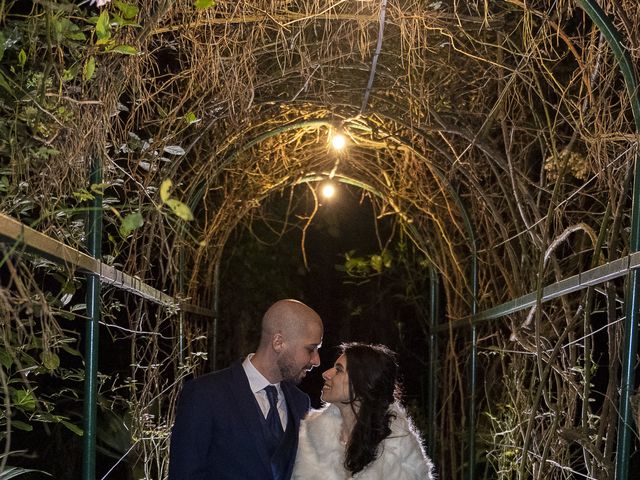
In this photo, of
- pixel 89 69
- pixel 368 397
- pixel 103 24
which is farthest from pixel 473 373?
pixel 103 24

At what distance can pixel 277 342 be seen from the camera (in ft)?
11.6

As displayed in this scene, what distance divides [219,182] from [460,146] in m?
2.19

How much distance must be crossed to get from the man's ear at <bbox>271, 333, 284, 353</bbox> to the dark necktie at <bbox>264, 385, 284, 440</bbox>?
13 cm

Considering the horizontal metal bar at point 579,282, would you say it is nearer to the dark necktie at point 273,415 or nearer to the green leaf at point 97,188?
the dark necktie at point 273,415

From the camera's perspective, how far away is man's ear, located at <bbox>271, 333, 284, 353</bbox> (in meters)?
3.53

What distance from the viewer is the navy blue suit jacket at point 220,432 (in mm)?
3260

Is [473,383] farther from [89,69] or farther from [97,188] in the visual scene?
[89,69]

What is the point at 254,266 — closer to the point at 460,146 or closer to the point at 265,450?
the point at 460,146

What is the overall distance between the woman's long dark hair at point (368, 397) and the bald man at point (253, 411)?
0.53ft

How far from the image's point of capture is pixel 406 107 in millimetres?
5531

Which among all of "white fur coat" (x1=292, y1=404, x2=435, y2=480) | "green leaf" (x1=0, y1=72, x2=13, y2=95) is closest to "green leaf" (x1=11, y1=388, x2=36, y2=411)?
"green leaf" (x1=0, y1=72, x2=13, y2=95)

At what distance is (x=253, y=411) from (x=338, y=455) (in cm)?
37

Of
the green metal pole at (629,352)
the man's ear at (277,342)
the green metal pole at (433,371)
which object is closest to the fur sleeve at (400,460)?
the man's ear at (277,342)

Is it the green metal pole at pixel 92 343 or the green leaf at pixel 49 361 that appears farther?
the green metal pole at pixel 92 343
